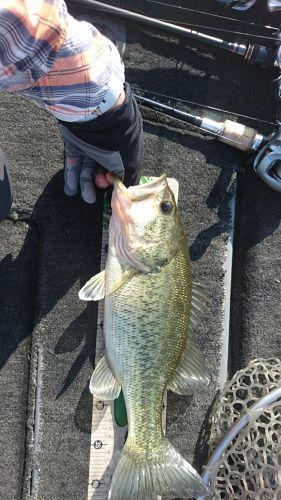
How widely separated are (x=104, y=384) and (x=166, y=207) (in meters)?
0.89

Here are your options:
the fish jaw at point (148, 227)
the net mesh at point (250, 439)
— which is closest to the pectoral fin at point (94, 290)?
the fish jaw at point (148, 227)

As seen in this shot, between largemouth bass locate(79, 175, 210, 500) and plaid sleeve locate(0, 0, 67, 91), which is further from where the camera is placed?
largemouth bass locate(79, 175, 210, 500)

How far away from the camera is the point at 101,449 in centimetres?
247

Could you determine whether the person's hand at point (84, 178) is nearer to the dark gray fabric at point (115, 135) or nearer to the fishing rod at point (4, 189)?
the dark gray fabric at point (115, 135)

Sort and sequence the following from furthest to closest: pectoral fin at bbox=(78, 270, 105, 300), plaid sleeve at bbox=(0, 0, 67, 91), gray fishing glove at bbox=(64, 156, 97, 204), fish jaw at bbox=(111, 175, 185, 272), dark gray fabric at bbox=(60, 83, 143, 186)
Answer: gray fishing glove at bbox=(64, 156, 97, 204)
pectoral fin at bbox=(78, 270, 105, 300)
fish jaw at bbox=(111, 175, 185, 272)
dark gray fabric at bbox=(60, 83, 143, 186)
plaid sleeve at bbox=(0, 0, 67, 91)

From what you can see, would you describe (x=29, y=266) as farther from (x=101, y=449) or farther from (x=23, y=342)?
(x=101, y=449)

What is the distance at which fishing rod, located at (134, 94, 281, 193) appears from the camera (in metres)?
2.59

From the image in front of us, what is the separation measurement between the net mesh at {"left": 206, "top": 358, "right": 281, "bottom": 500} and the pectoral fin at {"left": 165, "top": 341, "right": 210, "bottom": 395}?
31 centimetres

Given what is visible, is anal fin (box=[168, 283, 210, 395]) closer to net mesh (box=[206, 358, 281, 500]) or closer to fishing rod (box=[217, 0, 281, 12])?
net mesh (box=[206, 358, 281, 500])

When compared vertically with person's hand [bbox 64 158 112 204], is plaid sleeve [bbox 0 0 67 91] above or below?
above

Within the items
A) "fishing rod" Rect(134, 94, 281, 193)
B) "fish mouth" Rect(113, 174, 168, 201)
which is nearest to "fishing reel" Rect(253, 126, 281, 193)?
"fishing rod" Rect(134, 94, 281, 193)

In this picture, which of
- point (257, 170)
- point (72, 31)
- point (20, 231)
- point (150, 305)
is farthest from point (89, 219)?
point (72, 31)

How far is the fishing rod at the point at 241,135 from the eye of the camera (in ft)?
8.48

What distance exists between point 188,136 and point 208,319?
1086 mm
